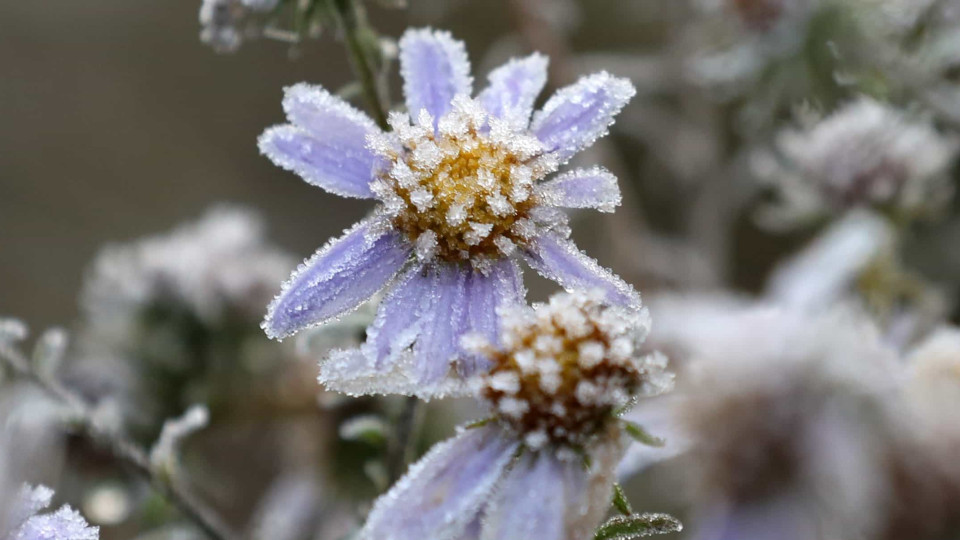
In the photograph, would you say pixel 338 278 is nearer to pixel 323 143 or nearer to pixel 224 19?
pixel 323 143

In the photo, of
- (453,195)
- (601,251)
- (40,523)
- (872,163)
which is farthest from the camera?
(601,251)

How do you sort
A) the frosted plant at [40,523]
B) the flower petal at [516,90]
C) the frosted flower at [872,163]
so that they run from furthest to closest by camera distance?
1. the frosted flower at [872,163]
2. the flower petal at [516,90]
3. the frosted plant at [40,523]

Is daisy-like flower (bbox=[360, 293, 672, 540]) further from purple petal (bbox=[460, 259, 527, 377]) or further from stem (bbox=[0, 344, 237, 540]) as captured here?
stem (bbox=[0, 344, 237, 540])

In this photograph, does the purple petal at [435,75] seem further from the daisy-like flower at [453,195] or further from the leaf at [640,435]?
the leaf at [640,435]

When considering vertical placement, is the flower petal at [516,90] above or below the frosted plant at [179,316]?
below

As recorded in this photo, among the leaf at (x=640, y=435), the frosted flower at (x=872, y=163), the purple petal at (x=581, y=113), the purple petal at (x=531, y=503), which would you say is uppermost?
the frosted flower at (x=872, y=163)

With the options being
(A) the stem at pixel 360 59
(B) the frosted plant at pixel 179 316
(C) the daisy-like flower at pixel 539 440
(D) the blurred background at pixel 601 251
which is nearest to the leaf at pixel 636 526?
(C) the daisy-like flower at pixel 539 440

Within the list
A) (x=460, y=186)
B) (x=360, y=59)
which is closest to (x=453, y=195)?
(x=460, y=186)
